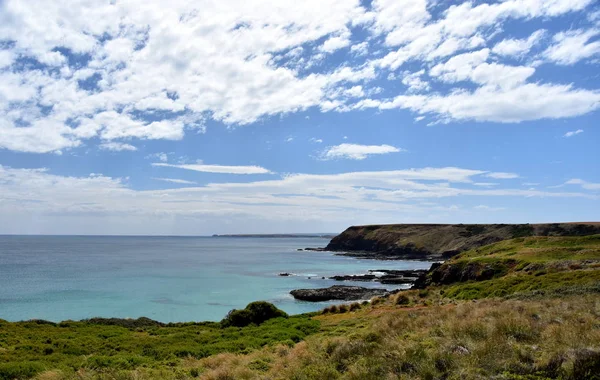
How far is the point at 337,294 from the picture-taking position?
63750 millimetres

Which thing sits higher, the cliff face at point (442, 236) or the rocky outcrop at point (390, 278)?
the cliff face at point (442, 236)

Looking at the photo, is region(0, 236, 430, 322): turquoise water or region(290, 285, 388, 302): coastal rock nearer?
region(0, 236, 430, 322): turquoise water

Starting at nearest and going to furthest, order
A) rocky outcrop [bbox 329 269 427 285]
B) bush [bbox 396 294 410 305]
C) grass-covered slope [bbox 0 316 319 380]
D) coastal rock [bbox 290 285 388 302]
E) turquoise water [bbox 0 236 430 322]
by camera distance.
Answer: grass-covered slope [bbox 0 316 319 380]
bush [bbox 396 294 410 305]
turquoise water [bbox 0 236 430 322]
coastal rock [bbox 290 285 388 302]
rocky outcrop [bbox 329 269 427 285]

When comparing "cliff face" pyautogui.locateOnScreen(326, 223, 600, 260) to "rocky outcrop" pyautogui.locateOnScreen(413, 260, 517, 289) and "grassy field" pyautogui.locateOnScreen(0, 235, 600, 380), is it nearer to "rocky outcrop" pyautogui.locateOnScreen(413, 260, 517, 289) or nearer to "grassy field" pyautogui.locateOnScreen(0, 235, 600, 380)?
"rocky outcrop" pyautogui.locateOnScreen(413, 260, 517, 289)

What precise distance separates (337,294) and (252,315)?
31.5m

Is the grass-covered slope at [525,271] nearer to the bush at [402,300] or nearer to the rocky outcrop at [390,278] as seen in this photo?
the bush at [402,300]

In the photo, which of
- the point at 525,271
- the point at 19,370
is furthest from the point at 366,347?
the point at 525,271

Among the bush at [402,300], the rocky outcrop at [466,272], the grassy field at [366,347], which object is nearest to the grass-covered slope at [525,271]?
the rocky outcrop at [466,272]

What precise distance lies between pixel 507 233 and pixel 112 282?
121 m

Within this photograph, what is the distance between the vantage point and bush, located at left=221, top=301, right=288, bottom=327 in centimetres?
3384

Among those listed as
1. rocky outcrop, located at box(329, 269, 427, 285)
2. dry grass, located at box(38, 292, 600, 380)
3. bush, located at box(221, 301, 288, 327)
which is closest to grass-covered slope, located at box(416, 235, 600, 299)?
dry grass, located at box(38, 292, 600, 380)

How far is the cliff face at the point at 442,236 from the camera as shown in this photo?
129m

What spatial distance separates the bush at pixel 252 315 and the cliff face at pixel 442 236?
11038 centimetres

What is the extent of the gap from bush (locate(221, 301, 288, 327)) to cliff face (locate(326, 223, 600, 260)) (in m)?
110
